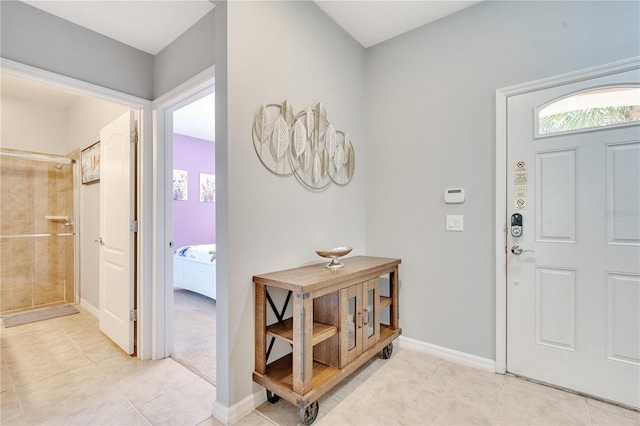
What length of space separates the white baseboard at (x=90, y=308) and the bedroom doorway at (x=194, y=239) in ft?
2.68

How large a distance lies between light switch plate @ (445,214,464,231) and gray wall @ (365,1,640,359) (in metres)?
0.04

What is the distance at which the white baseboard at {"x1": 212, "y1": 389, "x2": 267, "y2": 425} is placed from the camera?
1.61 meters

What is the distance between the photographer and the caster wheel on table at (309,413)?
61.5 inches

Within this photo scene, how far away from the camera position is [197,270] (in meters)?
4.14

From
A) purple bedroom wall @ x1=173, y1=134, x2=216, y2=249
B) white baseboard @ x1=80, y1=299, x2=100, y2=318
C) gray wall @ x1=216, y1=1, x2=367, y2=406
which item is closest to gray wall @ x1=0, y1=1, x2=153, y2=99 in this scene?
gray wall @ x1=216, y1=1, x2=367, y2=406

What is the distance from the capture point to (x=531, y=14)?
6.60 ft

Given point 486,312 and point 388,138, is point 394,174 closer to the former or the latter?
point 388,138

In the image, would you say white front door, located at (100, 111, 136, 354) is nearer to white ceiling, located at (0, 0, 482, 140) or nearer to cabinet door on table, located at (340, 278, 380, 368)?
white ceiling, located at (0, 0, 482, 140)

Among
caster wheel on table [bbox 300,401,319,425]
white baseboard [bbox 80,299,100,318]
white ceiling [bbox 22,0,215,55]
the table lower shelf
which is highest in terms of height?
white ceiling [bbox 22,0,215,55]

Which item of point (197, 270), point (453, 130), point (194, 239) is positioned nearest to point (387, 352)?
point (453, 130)

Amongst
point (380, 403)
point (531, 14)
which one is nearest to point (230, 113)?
point (380, 403)

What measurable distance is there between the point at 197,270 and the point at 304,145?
9.63 ft

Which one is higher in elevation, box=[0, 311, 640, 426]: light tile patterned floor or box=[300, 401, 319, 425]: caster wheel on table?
box=[300, 401, 319, 425]: caster wheel on table

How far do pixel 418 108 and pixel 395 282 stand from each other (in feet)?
4.96
